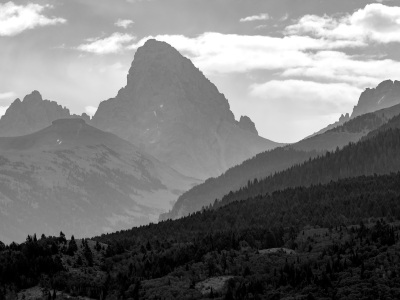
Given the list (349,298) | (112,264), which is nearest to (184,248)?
(112,264)

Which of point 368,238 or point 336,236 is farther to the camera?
point 336,236

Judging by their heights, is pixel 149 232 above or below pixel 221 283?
above

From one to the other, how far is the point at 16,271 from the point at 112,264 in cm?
1587

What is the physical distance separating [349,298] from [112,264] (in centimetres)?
3992

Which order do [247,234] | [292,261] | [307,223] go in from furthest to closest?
[307,223] < [247,234] < [292,261]

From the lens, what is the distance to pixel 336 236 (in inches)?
4892

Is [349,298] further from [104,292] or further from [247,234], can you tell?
[247,234]

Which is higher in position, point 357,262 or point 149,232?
point 149,232

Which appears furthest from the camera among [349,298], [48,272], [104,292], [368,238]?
[368,238]

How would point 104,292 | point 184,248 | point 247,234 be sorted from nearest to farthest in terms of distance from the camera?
1. point 104,292
2. point 184,248
3. point 247,234

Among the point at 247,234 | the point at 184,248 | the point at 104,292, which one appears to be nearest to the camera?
the point at 104,292

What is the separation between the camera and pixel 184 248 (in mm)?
120562

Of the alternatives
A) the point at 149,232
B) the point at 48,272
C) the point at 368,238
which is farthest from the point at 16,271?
the point at 149,232

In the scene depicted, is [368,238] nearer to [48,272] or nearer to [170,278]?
[170,278]
